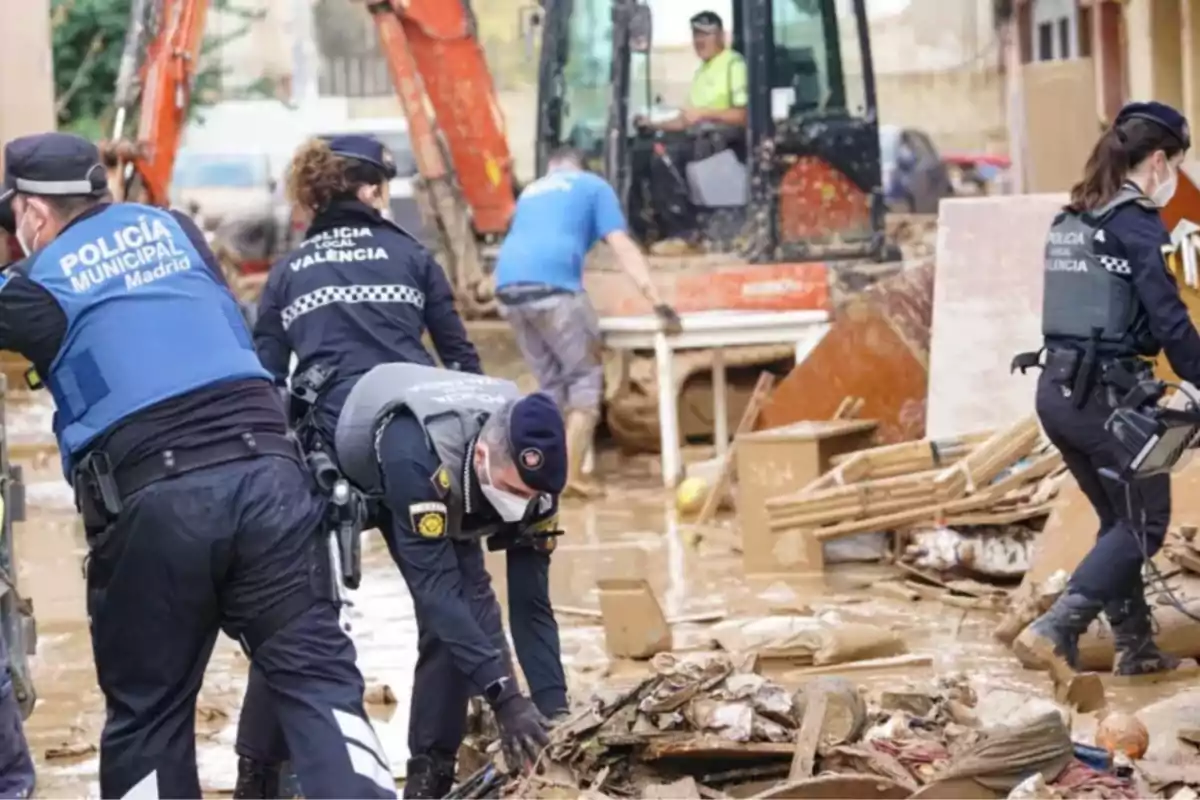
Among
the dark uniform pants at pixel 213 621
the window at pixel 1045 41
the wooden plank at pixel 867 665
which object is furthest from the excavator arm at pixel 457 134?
the window at pixel 1045 41

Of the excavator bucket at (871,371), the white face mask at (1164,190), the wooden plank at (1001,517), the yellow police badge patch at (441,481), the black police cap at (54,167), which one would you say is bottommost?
the wooden plank at (1001,517)

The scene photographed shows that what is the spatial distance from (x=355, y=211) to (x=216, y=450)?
5.88ft

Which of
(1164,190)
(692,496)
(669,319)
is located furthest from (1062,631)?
(669,319)

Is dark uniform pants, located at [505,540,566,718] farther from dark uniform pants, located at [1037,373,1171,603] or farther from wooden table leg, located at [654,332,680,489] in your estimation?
wooden table leg, located at [654,332,680,489]

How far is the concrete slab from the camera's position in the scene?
441 inches

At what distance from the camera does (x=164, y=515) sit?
203 inches

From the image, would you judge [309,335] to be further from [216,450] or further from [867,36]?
[867,36]

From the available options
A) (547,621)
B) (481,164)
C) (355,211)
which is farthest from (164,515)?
(481,164)

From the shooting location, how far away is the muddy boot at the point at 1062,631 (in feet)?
25.3

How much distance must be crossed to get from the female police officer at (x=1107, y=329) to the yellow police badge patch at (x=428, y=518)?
8.85 feet

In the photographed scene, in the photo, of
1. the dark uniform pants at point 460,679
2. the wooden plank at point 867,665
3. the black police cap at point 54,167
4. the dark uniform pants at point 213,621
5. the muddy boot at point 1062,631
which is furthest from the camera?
the wooden plank at point 867,665

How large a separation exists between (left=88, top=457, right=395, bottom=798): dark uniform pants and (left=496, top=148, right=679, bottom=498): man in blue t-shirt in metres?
6.94

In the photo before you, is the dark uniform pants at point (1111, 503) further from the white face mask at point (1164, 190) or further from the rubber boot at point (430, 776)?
the rubber boot at point (430, 776)

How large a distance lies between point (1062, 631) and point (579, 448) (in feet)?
16.9
